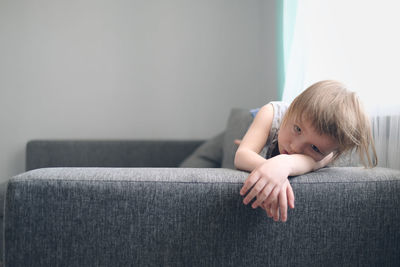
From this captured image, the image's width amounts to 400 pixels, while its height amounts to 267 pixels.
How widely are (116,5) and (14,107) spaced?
0.94 metres

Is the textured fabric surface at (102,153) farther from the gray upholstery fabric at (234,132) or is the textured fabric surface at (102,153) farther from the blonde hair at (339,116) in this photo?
the blonde hair at (339,116)

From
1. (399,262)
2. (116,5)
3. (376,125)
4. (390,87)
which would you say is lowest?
(399,262)

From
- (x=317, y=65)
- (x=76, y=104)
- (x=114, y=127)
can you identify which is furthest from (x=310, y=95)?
(x=76, y=104)

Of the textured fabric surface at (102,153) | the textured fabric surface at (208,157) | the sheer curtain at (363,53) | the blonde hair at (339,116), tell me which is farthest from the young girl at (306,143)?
the textured fabric surface at (102,153)

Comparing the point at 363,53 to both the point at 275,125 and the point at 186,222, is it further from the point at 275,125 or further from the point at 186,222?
the point at 186,222

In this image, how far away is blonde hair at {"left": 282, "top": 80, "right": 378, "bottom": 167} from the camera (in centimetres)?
66

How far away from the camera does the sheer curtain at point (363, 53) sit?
2.84 feet

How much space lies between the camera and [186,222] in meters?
0.62

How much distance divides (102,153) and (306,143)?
1.39m

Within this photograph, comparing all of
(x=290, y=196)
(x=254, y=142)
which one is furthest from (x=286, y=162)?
(x=254, y=142)

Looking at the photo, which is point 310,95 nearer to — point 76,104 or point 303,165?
point 303,165

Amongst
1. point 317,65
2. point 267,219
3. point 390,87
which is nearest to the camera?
A: point 267,219

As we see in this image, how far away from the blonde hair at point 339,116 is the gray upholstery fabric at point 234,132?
62 cm

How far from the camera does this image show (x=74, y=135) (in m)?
1.98
